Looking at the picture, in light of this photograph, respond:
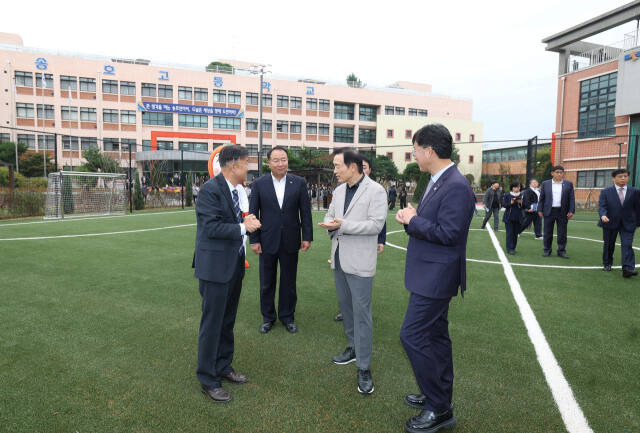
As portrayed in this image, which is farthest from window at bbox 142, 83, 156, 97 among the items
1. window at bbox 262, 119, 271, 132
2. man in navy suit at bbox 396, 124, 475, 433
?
man in navy suit at bbox 396, 124, 475, 433

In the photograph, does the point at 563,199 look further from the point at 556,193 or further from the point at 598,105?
the point at 598,105

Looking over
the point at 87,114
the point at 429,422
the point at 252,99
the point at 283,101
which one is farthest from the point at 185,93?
the point at 429,422

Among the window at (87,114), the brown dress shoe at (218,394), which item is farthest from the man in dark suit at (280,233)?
the window at (87,114)

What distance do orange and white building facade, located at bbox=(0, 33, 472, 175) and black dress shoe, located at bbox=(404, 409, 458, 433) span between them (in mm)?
47365

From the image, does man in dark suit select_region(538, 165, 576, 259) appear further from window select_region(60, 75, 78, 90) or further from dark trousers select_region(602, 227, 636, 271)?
window select_region(60, 75, 78, 90)

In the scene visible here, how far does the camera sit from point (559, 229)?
8.53 metres

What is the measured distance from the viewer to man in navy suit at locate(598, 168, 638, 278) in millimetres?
6531

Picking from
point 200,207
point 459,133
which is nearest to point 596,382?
point 200,207

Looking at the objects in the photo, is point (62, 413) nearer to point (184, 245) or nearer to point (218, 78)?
point (184, 245)

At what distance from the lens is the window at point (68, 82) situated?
48031 millimetres

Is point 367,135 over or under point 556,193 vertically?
over

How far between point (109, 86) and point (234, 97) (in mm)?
15722

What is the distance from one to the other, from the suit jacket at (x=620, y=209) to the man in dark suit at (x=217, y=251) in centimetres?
663

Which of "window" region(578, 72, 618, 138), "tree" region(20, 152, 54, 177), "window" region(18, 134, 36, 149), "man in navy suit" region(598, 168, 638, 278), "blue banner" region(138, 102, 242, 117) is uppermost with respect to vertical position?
"blue banner" region(138, 102, 242, 117)
